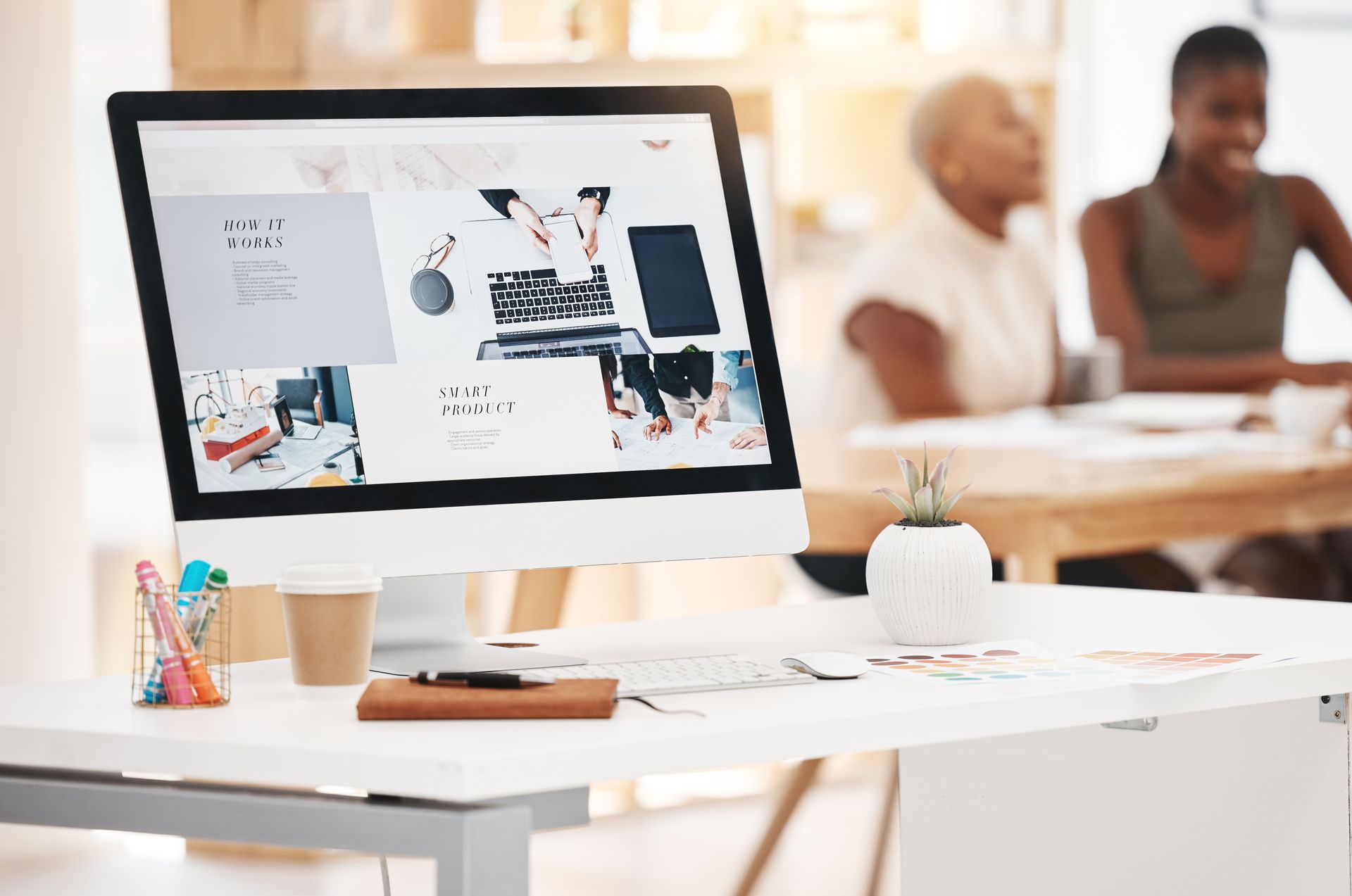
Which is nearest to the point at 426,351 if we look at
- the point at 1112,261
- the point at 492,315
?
the point at 492,315

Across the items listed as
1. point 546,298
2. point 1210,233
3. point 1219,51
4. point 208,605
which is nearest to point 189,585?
point 208,605

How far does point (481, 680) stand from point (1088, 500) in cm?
129

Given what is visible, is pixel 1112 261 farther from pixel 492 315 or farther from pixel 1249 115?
pixel 492 315

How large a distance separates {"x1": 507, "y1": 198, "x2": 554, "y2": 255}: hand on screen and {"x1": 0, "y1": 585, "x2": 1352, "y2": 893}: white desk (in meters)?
0.33

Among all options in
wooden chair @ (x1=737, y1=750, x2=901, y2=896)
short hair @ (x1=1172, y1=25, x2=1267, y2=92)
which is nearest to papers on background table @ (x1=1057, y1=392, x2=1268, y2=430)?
short hair @ (x1=1172, y1=25, x2=1267, y2=92)

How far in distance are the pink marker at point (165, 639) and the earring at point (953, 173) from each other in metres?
2.33

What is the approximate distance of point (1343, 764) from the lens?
1.20 m

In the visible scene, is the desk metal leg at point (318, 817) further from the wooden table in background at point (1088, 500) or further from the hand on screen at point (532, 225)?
the wooden table in background at point (1088, 500)

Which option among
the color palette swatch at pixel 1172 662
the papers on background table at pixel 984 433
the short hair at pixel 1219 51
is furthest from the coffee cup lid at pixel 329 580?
the short hair at pixel 1219 51

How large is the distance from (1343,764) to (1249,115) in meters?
2.44

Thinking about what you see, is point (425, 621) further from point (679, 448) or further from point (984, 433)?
point (984, 433)

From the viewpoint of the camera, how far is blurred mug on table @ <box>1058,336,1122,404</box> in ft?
9.95

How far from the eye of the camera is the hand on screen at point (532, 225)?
1273 millimetres

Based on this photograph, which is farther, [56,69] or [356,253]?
[56,69]
